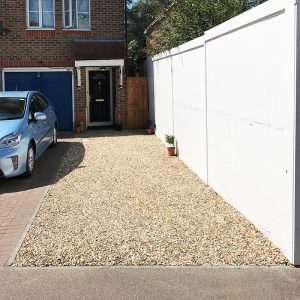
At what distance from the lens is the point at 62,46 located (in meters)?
16.2

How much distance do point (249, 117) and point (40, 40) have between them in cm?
1156

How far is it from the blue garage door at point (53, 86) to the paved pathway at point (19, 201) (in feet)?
18.0

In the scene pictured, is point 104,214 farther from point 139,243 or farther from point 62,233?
point 139,243

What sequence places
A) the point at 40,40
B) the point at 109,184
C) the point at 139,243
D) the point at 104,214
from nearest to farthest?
the point at 139,243
the point at 104,214
the point at 109,184
the point at 40,40

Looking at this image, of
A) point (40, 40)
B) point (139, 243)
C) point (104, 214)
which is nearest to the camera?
point (139, 243)

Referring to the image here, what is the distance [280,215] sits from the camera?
5.14 metres

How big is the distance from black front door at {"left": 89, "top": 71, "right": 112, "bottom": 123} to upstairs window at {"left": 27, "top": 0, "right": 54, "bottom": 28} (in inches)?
88.9

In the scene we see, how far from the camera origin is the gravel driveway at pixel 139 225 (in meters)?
5.09

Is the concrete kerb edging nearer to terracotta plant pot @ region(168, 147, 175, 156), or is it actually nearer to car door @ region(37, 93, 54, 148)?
car door @ region(37, 93, 54, 148)

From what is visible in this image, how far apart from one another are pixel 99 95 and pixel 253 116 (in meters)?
12.1

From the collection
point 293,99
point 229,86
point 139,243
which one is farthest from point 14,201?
point 293,99

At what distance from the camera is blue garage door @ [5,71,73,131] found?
53.4 feet

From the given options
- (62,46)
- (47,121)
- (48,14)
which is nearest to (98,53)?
(62,46)

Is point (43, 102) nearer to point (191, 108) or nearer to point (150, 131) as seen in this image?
point (191, 108)
